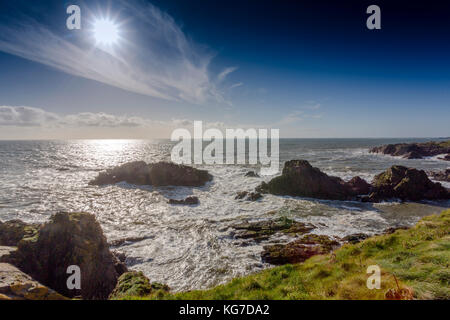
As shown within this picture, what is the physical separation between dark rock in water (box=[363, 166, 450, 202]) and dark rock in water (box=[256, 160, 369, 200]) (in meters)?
2.51

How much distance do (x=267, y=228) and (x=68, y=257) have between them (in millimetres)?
16158

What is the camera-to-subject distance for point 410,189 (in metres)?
29.4

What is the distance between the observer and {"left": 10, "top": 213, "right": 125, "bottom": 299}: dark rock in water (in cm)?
1101

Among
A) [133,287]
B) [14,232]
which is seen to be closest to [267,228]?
[133,287]

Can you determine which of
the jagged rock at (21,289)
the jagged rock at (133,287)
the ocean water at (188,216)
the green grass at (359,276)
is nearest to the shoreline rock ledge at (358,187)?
the ocean water at (188,216)

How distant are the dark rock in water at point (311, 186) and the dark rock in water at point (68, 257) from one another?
26230 millimetres

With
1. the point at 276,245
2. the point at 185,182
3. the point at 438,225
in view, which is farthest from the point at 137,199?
the point at 438,225

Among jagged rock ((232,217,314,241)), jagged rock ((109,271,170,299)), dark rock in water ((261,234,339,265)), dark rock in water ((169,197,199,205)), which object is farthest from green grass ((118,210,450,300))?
dark rock in water ((169,197,199,205))

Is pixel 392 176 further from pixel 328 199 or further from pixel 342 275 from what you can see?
pixel 342 275

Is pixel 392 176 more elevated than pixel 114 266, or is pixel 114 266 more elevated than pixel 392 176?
pixel 392 176

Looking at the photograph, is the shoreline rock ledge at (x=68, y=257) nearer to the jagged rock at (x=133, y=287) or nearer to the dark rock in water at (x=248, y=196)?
the jagged rock at (x=133, y=287)

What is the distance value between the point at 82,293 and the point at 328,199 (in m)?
31.0

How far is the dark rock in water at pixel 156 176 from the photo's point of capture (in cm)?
4231
